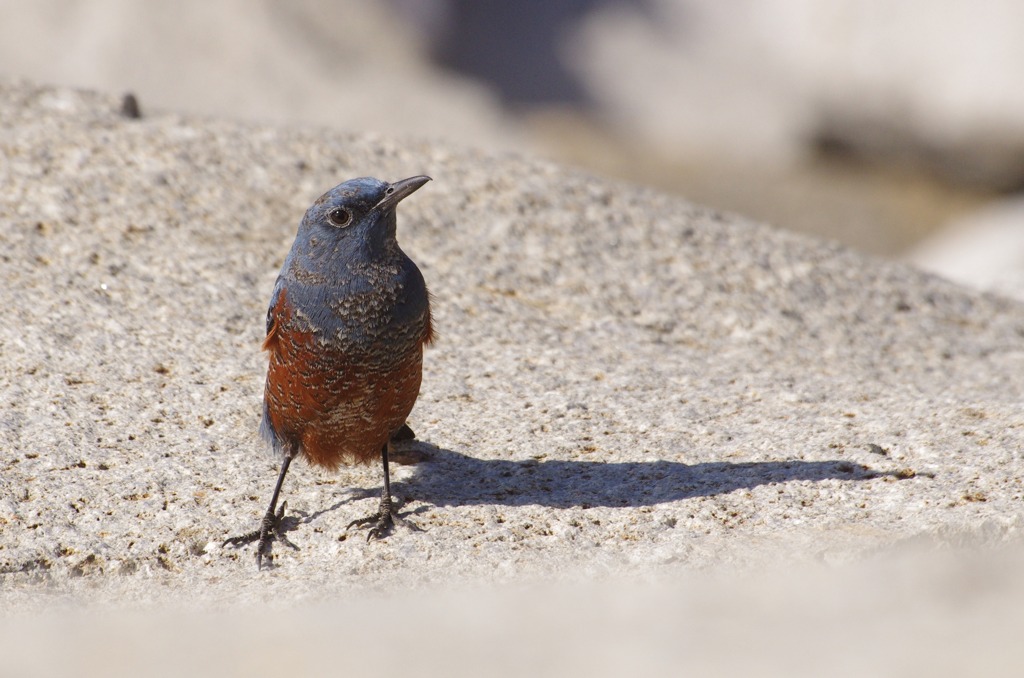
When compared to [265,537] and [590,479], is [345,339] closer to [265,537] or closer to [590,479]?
[265,537]

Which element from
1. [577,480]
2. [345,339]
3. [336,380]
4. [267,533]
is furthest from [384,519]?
[577,480]

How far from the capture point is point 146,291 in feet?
20.4

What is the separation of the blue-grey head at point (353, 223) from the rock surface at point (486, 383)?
3.46ft

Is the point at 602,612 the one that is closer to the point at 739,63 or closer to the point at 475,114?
the point at 475,114

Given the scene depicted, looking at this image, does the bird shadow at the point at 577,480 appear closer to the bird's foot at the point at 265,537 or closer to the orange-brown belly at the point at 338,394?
the bird's foot at the point at 265,537

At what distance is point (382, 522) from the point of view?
4.69 meters

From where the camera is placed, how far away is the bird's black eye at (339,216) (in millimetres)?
4770

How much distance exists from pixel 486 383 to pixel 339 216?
1.50 m

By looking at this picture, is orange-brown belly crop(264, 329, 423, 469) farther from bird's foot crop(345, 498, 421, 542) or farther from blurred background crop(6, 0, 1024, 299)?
blurred background crop(6, 0, 1024, 299)

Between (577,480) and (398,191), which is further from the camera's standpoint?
(577,480)

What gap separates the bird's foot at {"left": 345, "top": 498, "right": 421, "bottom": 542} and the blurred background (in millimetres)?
10159

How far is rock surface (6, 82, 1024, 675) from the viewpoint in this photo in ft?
14.8

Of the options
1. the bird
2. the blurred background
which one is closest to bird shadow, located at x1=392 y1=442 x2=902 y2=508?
the bird

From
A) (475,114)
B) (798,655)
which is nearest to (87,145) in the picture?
(798,655)
